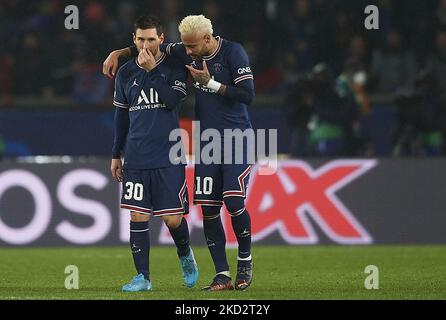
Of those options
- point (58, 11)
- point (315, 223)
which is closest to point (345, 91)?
point (315, 223)

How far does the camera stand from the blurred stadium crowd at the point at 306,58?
1489 cm

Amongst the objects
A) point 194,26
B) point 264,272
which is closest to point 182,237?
point 194,26

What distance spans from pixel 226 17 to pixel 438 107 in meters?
3.03

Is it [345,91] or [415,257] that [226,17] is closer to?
[345,91]

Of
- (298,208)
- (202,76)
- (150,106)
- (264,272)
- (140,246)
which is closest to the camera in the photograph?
(202,76)

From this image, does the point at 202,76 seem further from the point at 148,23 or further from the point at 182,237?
the point at 182,237

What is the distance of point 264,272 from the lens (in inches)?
432

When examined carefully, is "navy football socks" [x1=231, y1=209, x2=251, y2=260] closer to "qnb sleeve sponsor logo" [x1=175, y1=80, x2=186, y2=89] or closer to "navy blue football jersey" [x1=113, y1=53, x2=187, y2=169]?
"navy blue football jersey" [x1=113, y1=53, x2=187, y2=169]

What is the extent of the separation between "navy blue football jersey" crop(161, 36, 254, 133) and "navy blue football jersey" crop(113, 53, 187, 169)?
0.54ft

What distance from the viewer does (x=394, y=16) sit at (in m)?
16.4

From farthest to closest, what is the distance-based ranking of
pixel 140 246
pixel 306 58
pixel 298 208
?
pixel 306 58 < pixel 298 208 < pixel 140 246

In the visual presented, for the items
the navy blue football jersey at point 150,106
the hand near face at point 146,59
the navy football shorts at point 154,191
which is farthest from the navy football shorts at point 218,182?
the hand near face at point 146,59

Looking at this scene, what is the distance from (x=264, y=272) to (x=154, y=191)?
2254 mm

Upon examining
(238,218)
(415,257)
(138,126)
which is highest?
(138,126)
